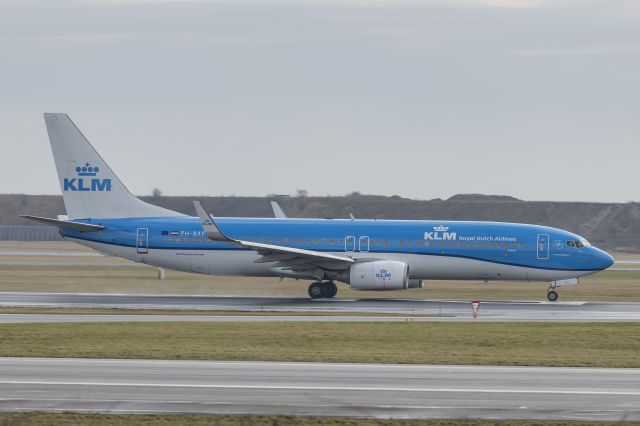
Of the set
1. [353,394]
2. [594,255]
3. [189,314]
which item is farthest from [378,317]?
[353,394]

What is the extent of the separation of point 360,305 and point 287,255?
13.4 ft

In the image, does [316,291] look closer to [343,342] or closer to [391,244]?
[391,244]

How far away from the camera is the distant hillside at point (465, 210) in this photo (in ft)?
478

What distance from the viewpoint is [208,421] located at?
16.9 m

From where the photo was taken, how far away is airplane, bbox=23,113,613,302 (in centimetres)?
4681

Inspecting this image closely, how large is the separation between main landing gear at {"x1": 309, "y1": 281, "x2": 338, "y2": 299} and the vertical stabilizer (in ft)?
28.6

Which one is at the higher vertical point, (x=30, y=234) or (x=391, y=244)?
(x=391, y=244)

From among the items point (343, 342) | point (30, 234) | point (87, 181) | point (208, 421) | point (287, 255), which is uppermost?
point (87, 181)

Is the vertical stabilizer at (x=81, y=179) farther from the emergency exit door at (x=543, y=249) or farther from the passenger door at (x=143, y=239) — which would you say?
the emergency exit door at (x=543, y=249)

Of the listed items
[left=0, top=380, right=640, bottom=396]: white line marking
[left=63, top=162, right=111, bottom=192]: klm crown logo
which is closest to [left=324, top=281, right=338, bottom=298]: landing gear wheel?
[left=63, top=162, right=111, bottom=192]: klm crown logo

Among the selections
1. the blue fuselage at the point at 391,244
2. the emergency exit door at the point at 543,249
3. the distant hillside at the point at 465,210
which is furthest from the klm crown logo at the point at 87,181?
the distant hillside at the point at 465,210

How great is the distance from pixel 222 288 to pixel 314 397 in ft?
105

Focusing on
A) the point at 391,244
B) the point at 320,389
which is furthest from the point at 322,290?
the point at 320,389

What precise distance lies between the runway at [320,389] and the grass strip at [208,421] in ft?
1.49
